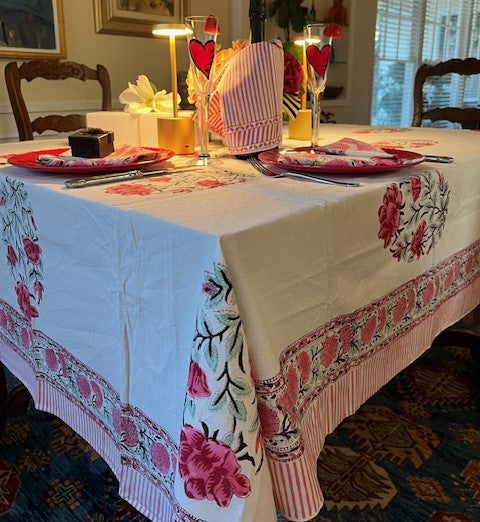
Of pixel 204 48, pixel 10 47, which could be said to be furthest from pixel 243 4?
pixel 204 48

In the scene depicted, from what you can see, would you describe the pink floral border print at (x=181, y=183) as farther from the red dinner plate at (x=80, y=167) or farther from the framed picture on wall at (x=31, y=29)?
the framed picture on wall at (x=31, y=29)

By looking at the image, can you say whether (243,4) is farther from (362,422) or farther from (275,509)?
(275,509)

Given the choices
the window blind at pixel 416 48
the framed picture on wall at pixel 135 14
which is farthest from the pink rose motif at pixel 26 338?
the window blind at pixel 416 48

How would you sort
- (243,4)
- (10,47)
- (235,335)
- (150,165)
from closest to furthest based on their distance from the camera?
(235,335), (150,165), (10,47), (243,4)

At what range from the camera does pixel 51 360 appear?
879 millimetres

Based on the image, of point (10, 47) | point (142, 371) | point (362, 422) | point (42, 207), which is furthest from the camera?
point (10, 47)

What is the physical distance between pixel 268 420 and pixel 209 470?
0.09 meters

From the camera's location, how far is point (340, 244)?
73 centimetres

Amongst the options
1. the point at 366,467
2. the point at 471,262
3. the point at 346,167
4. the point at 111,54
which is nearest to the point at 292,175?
the point at 346,167

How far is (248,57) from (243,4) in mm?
2494

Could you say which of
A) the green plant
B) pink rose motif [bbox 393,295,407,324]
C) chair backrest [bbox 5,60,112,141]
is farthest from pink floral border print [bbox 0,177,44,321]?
the green plant

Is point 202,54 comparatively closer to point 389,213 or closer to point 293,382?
point 389,213

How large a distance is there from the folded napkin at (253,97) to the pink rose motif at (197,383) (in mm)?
568

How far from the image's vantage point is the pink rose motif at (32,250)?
83 centimetres
